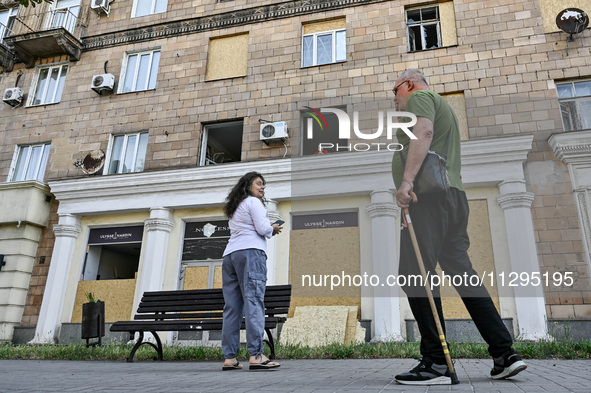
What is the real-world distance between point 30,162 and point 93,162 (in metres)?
2.60

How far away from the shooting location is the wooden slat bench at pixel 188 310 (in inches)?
251

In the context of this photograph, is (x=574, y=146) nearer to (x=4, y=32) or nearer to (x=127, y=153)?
(x=127, y=153)

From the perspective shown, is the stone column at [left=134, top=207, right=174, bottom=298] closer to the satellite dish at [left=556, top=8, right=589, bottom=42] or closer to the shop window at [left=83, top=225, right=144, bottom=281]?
the shop window at [left=83, top=225, right=144, bottom=281]

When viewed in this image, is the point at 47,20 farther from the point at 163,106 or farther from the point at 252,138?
the point at 252,138

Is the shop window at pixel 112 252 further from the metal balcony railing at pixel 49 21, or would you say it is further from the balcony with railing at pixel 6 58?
the metal balcony railing at pixel 49 21

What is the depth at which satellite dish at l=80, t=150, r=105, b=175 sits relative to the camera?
13.4 metres

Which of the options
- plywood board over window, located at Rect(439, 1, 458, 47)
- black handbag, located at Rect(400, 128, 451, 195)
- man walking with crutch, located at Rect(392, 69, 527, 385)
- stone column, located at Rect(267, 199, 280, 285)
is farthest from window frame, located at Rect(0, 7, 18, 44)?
black handbag, located at Rect(400, 128, 451, 195)

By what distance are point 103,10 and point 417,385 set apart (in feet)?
53.6

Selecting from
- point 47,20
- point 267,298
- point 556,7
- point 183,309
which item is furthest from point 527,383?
point 47,20

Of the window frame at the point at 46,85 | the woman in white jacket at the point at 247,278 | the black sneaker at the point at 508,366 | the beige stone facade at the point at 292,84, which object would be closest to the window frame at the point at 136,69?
the beige stone facade at the point at 292,84

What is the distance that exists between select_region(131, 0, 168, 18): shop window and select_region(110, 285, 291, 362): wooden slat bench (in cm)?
1150

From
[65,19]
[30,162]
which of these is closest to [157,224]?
[30,162]

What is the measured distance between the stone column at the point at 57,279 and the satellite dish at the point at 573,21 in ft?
45.7

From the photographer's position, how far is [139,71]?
14.7 metres
